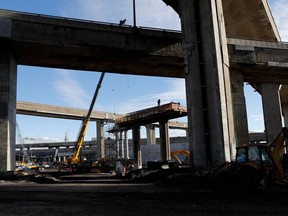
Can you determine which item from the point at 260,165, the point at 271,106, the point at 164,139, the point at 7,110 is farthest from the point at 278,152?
the point at 164,139

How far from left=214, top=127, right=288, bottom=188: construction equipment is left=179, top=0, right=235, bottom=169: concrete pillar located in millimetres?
6927

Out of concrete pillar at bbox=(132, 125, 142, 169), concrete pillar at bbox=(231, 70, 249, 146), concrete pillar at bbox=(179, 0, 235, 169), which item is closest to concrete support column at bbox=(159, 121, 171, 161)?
concrete pillar at bbox=(132, 125, 142, 169)

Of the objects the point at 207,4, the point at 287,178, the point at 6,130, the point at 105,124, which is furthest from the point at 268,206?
the point at 105,124

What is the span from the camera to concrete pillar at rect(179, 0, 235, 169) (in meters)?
23.6

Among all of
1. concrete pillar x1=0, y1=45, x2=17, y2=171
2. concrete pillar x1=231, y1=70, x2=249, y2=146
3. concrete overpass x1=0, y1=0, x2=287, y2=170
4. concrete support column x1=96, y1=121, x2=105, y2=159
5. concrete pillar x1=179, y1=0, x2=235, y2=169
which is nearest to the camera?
concrete pillar x1=179, y1=0, x2=235, y2=169

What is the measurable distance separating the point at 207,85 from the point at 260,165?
1027 centimetres

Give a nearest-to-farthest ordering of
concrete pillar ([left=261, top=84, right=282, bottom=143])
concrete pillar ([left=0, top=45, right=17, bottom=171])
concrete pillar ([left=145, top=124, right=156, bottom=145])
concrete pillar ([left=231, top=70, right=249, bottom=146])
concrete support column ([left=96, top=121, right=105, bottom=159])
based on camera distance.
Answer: concrete pillar ([left=0, top=45, right=17, bottom=171]) < concrete pillar ([left=231, top=70, right=249, bottom=146]) < concrete pillar ([left=261, top=84, right=282, bottom=143]) < concrete support column ([left=96, top=121, right=105, bottom=159]) < concrete pillar ([left=145, top=124, right=156, bottom=145])

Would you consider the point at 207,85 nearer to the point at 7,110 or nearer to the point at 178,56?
the point at 178,56

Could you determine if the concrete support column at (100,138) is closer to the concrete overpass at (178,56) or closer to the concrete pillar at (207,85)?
the concrete overpass at (178,56)

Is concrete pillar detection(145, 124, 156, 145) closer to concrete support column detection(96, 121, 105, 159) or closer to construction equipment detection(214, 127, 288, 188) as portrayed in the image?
concrete support column detection(96, 121, 105, 159)

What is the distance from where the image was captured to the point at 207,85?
24.5 meters

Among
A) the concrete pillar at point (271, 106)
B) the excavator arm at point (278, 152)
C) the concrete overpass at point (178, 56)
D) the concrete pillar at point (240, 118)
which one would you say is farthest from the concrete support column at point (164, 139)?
the excavator arm at point (278, 152)

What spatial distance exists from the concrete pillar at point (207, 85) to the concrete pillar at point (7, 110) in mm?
13803

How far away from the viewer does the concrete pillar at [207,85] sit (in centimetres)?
2361
